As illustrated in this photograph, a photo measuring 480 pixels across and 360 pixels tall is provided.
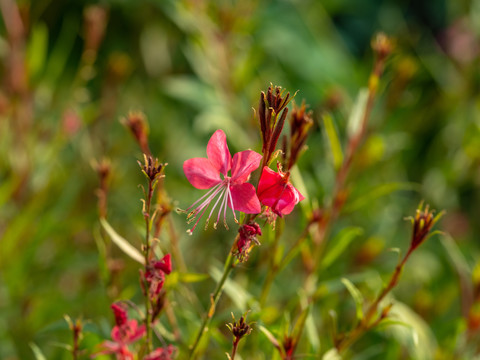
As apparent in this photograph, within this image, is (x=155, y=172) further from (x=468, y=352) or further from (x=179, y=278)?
(x=468, y=352)

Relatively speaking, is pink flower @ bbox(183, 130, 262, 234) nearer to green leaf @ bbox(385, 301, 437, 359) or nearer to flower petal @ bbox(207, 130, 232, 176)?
flower petal @ bbox(207, 130, 232, 176)

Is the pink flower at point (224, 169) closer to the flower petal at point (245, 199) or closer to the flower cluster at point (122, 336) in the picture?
the flower petal at point (245, 199)

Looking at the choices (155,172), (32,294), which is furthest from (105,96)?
(155,172)

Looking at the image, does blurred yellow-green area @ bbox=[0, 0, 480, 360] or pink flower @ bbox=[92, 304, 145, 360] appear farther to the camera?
blurred yellow-green area @ bbox=[0, 0, 480, 360]

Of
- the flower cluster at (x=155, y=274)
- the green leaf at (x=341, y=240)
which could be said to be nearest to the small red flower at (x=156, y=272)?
the flower cluster at (x=155, y=274)

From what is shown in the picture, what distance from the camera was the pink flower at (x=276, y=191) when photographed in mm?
554

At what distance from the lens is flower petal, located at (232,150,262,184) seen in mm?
565

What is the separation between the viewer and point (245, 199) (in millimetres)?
548

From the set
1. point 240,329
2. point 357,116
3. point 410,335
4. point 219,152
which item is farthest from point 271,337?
point 357,116

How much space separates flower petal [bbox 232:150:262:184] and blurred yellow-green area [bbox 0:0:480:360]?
13cm

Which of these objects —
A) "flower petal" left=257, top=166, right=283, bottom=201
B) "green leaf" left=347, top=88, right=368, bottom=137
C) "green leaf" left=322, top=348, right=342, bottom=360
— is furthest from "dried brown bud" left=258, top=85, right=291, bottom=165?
"green leaf" left=347, top=88, right=368, bottom=137

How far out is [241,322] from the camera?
55 centimetres

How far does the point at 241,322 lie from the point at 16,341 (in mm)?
574

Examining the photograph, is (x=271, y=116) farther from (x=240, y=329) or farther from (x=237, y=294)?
(x=237, y=294)
